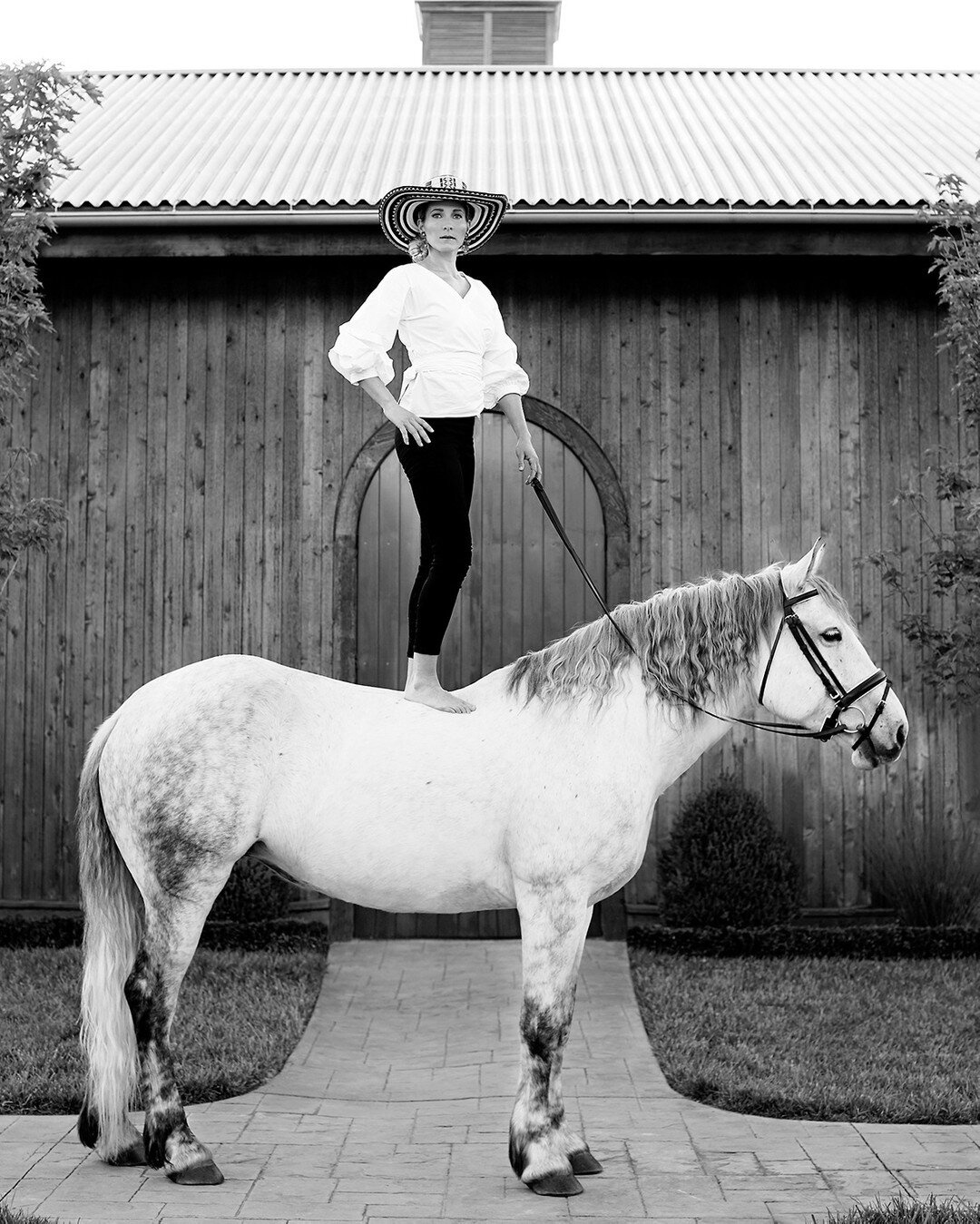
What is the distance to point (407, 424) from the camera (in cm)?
404

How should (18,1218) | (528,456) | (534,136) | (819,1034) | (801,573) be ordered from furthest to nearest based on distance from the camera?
1. (534,136)
2. (819,1034)
3. (528,456)
4. (801,573)
5. (18,1218)

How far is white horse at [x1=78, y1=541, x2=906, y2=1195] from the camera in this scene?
3.84 metres

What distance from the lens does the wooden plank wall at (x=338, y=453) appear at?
7.80 m

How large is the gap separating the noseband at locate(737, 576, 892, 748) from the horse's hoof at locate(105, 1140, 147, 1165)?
2.55m

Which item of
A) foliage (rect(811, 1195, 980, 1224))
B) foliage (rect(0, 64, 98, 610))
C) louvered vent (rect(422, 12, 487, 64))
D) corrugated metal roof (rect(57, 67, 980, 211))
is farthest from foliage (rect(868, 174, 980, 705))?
louvered vent (rect(422, 12, 487, 64))

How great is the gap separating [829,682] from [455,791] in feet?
4.06

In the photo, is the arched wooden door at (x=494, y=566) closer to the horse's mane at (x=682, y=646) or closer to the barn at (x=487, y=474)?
the barn at (x=487, y=474)

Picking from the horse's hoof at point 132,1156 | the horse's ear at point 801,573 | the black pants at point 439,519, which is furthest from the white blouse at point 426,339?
the horse's hoof at point 132,1156

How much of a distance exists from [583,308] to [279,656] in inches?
118

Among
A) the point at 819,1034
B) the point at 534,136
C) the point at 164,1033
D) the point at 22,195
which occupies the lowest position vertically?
A: the point at 819,1034

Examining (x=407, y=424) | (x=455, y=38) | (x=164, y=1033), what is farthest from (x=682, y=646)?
(x=455, y=38)

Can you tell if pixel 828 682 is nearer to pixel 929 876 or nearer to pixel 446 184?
pixel 446 184

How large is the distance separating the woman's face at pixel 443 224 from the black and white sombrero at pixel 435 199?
0.12 ft

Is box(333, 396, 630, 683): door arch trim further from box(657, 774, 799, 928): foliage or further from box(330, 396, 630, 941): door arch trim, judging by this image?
box(657, 774, 799, 928): foliage
